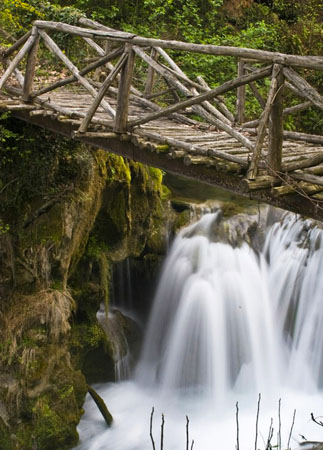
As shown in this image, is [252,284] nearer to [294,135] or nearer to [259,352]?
[259,352]

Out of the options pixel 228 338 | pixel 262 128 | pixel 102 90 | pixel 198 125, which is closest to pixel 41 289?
pixel 198 125

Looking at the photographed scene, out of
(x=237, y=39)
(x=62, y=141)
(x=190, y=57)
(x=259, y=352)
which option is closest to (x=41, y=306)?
(x=62, y=141)

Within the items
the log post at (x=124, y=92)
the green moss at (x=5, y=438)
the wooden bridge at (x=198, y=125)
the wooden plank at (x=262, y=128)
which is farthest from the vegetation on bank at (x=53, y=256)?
the wooden plank at (x=262, y=128)

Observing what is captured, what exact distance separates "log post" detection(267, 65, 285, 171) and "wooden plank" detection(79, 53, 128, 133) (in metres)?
1.71

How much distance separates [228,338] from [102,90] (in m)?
6.01

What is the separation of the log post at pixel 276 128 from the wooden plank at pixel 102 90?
171cm

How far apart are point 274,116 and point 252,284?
689cm

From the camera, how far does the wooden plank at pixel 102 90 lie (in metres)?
4.64

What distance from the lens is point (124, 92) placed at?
15.6ft

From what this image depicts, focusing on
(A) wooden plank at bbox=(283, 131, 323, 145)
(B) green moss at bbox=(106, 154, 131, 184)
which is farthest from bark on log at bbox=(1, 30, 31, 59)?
(A) wooden plank at bbox=(283, 131, 323, 145)

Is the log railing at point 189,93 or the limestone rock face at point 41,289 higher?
the log railing at point 189,93

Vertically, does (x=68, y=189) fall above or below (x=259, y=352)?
above

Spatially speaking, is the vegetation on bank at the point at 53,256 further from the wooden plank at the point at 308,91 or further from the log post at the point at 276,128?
the wooden plank at the point at 308,91

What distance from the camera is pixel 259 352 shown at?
9.59m
